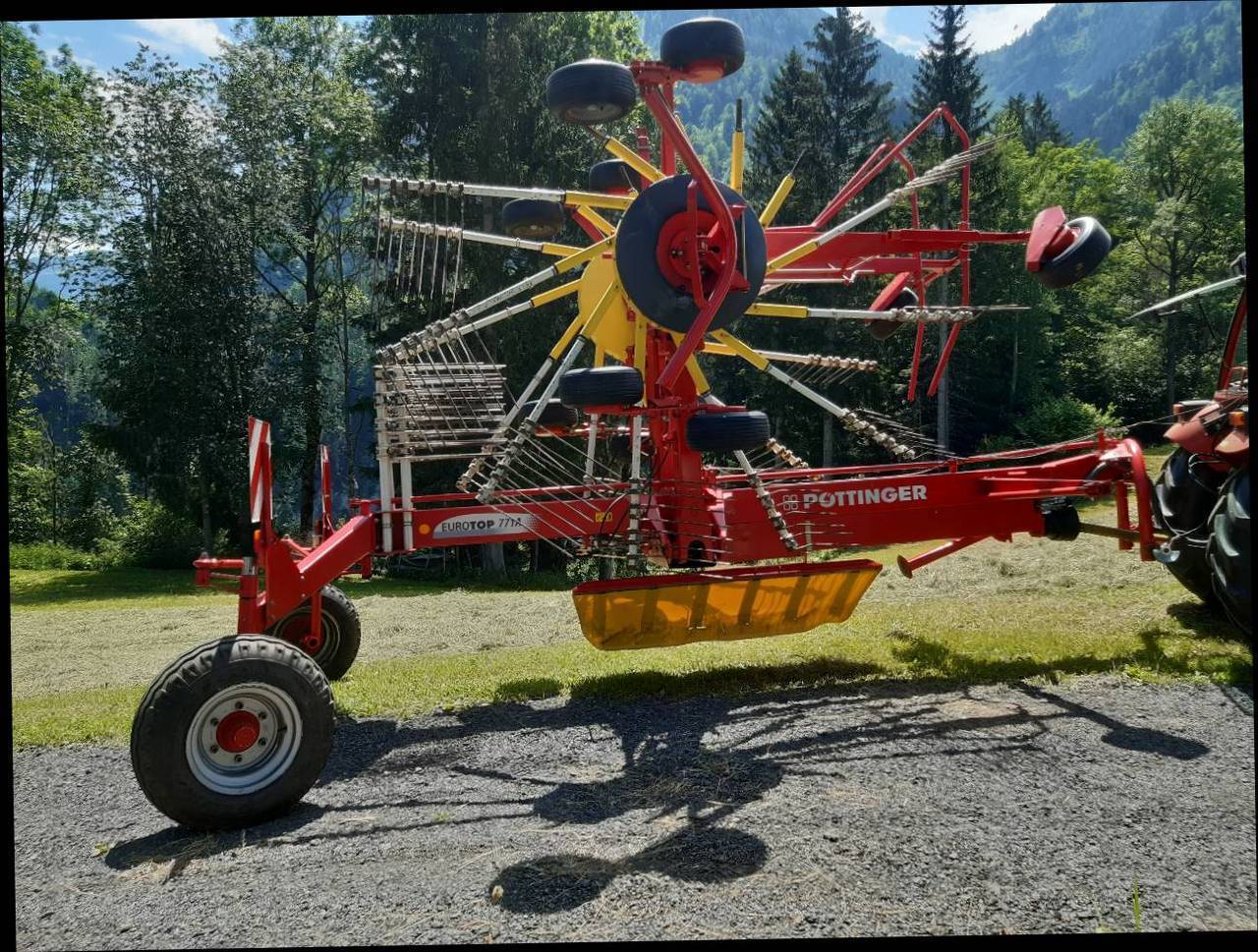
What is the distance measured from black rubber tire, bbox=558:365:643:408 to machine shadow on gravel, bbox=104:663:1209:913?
2.07 metres

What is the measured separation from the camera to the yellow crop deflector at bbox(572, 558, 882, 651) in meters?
6.01

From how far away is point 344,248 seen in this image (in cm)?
2744

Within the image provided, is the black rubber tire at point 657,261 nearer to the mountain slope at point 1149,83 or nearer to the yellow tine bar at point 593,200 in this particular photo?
the yellow tine bar at point 593,200

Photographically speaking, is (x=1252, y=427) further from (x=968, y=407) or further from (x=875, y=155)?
(x=968, y=407)

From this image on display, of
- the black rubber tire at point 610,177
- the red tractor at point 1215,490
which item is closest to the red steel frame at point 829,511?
the red tractor at point 1215,490

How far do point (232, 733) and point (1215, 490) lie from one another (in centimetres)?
712

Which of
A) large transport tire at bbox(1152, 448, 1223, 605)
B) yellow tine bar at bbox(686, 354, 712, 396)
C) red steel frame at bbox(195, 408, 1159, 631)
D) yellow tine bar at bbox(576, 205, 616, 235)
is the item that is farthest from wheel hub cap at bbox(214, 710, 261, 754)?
large transport tire at bbox(1152, 448, 1223, 605)

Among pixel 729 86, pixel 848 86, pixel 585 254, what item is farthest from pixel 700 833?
pixel 729 86

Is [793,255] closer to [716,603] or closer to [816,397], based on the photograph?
[816,397]

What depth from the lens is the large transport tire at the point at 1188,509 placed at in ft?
24.0

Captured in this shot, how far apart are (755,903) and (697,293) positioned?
3463 millimetres

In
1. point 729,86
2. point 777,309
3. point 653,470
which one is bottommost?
point 653,470

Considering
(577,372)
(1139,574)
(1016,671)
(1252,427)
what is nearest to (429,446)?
(577,372)

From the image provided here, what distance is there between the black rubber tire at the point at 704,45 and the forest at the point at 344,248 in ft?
49.4
